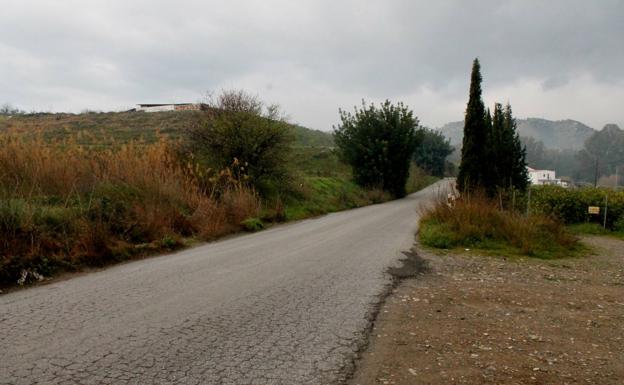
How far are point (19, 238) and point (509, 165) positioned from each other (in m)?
24.9

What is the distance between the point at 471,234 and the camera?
10.8 m

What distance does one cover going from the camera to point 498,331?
4.55 meters

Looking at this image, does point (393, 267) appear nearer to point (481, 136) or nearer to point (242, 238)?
point (242, 238)

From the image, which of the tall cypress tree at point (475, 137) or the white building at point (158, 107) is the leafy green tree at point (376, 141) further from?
the white building at point (158, 107)

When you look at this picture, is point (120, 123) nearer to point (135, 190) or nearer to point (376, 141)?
point (376, 141)

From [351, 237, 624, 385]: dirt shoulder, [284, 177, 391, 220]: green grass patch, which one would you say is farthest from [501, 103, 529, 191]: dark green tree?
Result: [351, 237, 624, 385]: dirt shoulder

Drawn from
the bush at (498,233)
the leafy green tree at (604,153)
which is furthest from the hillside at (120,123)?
the leafy green tree at (604,153)

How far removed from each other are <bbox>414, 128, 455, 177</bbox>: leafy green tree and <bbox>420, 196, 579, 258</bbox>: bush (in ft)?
193

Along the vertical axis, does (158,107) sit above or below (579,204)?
above

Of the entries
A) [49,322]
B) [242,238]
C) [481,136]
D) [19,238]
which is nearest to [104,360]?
[49,322]

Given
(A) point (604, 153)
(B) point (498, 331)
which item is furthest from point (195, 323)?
(A) point (604, 153)

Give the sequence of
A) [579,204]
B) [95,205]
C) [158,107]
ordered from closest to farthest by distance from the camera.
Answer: [95,205]
[579,204]
[158,107]

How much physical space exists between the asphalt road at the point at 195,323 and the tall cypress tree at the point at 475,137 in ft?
46.4

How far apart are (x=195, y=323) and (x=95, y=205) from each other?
560cm
